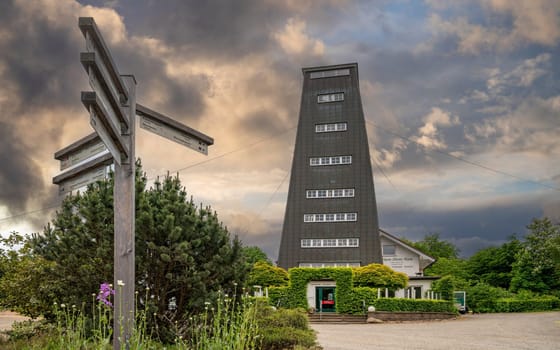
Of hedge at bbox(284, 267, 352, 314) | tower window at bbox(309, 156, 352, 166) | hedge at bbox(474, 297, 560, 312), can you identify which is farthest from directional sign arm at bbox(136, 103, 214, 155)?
hedge at bbox(474, 297, 560, 312)

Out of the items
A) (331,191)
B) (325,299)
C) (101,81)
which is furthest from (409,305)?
(101,81)

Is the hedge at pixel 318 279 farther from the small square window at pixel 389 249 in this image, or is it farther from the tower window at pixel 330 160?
the small square window at pixel 389 249

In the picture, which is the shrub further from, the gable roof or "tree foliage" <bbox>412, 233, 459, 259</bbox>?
"tree foliage" <bbox>412, 233, 459, 259</bbox>

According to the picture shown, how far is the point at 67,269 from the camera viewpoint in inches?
405

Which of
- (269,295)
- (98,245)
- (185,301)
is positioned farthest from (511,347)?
(269,295)

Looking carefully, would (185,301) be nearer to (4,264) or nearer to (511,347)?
(4,264)

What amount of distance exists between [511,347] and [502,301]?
33.4m

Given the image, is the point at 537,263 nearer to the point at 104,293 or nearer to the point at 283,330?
the point at 283,330

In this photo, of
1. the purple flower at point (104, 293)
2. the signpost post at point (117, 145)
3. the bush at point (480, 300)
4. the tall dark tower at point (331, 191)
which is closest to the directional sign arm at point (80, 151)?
the signpost post at point (117, 145)

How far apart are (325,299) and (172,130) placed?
3143cm

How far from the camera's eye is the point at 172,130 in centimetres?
802

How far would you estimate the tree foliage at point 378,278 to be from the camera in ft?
114

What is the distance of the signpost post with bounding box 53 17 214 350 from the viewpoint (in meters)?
5.48

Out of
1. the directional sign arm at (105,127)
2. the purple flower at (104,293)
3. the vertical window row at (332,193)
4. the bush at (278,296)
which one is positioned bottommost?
the bush at (278,296)
